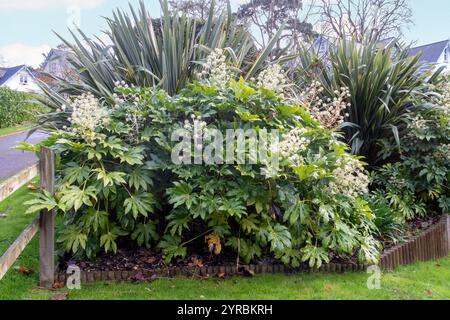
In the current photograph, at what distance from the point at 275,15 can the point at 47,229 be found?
33.9 feet

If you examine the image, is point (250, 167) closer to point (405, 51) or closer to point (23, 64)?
point (405, 51)

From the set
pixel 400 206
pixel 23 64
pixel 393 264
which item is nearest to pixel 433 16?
pixel 400 206

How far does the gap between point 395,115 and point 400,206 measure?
112 centimetres

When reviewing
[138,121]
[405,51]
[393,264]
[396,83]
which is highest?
[405,51]

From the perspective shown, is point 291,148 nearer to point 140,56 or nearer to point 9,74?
point 140,56

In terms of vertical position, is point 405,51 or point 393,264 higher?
point 405,51

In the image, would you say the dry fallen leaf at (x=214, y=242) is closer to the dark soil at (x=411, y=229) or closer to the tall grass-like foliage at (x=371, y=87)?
the dark soil at (x=411, y=229)

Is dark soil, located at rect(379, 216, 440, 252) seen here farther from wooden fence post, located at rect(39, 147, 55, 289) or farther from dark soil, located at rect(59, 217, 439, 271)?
wooden fence post, located at rect(39, 147, 55, 289)

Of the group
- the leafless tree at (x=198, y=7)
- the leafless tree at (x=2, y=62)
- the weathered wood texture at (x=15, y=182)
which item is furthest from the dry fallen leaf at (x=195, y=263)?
the leafless tree at (x=2, y=62)

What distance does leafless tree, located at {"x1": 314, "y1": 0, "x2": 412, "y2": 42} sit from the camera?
1257 centimetres

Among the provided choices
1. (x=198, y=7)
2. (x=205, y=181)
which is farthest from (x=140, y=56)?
(x=198, y=7)

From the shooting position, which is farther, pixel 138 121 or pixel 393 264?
pixel 393 264

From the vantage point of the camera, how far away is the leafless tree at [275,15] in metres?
11.2

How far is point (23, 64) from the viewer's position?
3108 centimetres
